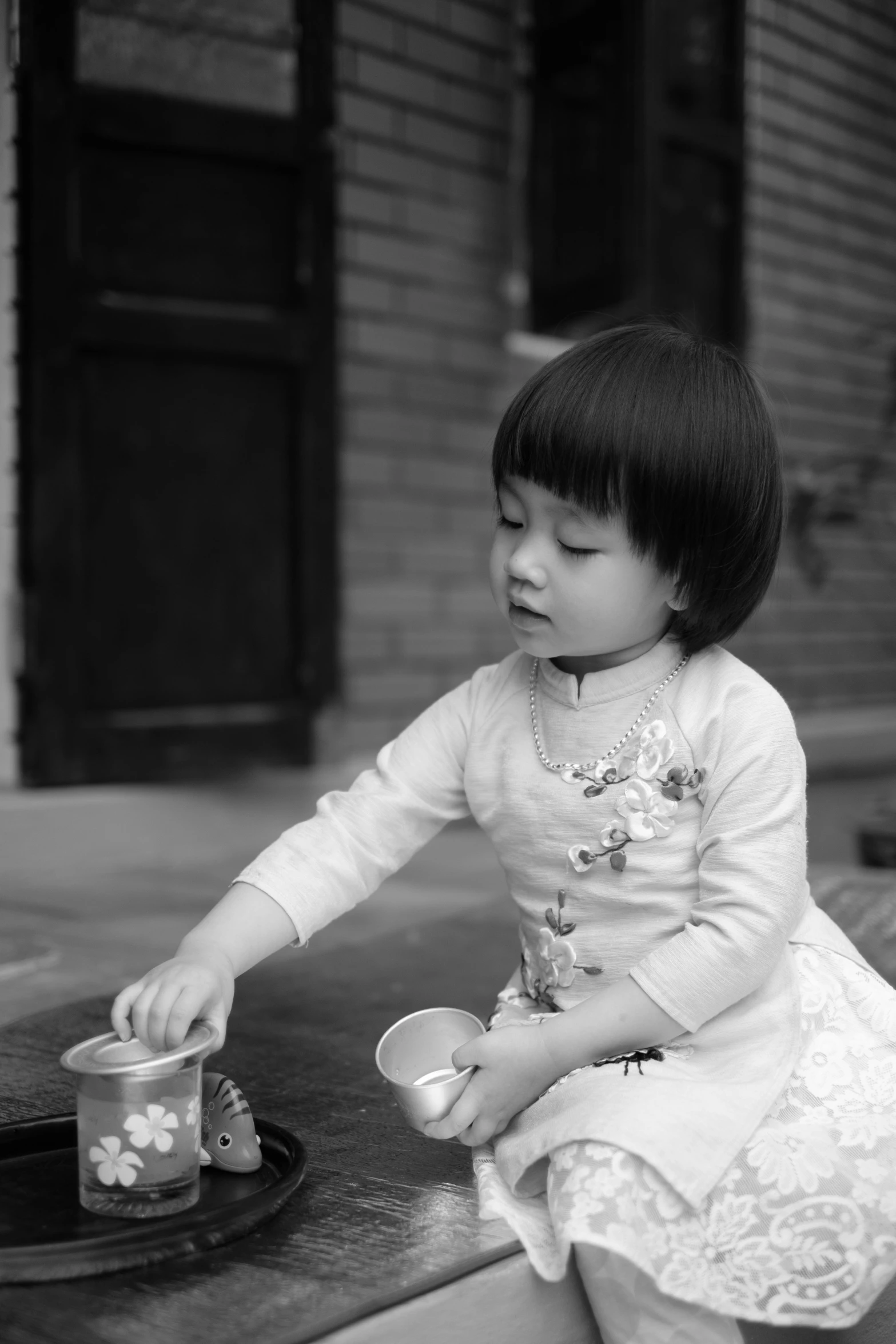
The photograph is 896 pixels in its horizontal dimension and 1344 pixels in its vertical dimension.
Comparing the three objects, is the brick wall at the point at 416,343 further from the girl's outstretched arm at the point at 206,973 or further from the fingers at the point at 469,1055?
the fingers at the point at 469,1055

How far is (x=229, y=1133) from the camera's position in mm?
1415

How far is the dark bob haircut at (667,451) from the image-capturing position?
146cm

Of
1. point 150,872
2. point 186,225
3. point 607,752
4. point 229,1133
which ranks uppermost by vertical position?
point 186,225

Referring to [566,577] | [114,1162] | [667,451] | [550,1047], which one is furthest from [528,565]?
[114,1162]

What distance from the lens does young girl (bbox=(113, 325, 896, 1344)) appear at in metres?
1.31

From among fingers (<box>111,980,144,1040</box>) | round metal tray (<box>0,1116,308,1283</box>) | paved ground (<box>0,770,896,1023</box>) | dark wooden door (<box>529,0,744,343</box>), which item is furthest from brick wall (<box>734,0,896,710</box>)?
fingers (<box>111,980,144,1040</box>)

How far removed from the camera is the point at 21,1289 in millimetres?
1190

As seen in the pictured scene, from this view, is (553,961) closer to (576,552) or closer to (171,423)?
(576,552)

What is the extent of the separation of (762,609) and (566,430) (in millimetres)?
4618

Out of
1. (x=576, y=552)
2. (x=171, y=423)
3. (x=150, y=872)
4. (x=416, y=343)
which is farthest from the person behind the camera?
(x=416, y=343)

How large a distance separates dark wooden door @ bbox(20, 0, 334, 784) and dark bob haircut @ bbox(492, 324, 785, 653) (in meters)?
2.40

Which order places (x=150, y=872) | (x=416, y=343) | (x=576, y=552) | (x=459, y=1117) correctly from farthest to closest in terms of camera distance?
(x=416, y=343) → (x=150, y=872) → (x=576, y=552) → (x=459, y=1117)

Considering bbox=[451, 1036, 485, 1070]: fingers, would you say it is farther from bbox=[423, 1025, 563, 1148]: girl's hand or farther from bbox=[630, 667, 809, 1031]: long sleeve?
bbox=[630, 667, 809, 1031]: long sleeve

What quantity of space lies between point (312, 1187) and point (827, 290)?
562 cm
